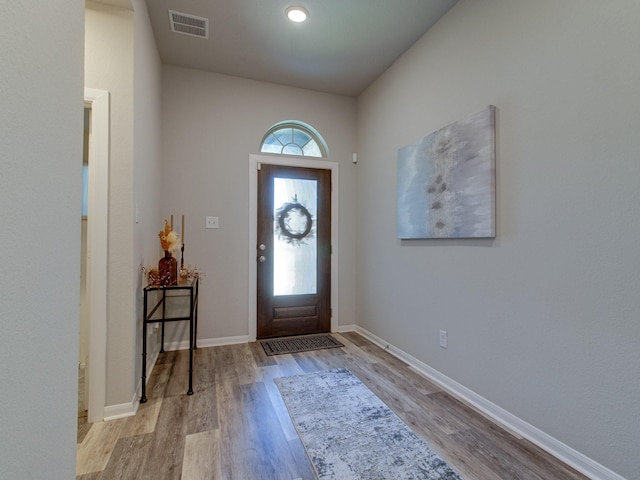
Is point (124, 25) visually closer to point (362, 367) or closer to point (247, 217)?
point (247, 217)

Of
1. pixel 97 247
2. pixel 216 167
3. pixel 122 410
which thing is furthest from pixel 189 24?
pixel 122 410

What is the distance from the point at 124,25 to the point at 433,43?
7.32ft

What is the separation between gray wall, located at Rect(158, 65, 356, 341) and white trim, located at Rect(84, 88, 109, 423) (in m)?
1.23

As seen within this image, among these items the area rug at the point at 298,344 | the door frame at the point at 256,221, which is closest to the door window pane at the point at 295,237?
the door frame at the point at 256,221

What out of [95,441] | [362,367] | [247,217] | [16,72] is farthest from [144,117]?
[362,367]

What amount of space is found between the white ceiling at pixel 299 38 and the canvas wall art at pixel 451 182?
92cm

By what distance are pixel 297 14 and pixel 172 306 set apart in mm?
2816

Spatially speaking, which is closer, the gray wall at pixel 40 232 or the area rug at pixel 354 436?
the gray wall at pixel 40 232

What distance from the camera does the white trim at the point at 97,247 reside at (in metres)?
1.85

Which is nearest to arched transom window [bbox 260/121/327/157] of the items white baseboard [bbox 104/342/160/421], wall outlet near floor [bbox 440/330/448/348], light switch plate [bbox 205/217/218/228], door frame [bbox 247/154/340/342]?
door frame [bbox 247/154/340/342]

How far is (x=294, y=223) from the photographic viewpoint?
138 inches

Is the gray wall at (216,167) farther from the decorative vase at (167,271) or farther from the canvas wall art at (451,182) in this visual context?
the canvas wall art at (451,182)

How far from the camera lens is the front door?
340 centimetres

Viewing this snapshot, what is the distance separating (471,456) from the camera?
1556 mm
